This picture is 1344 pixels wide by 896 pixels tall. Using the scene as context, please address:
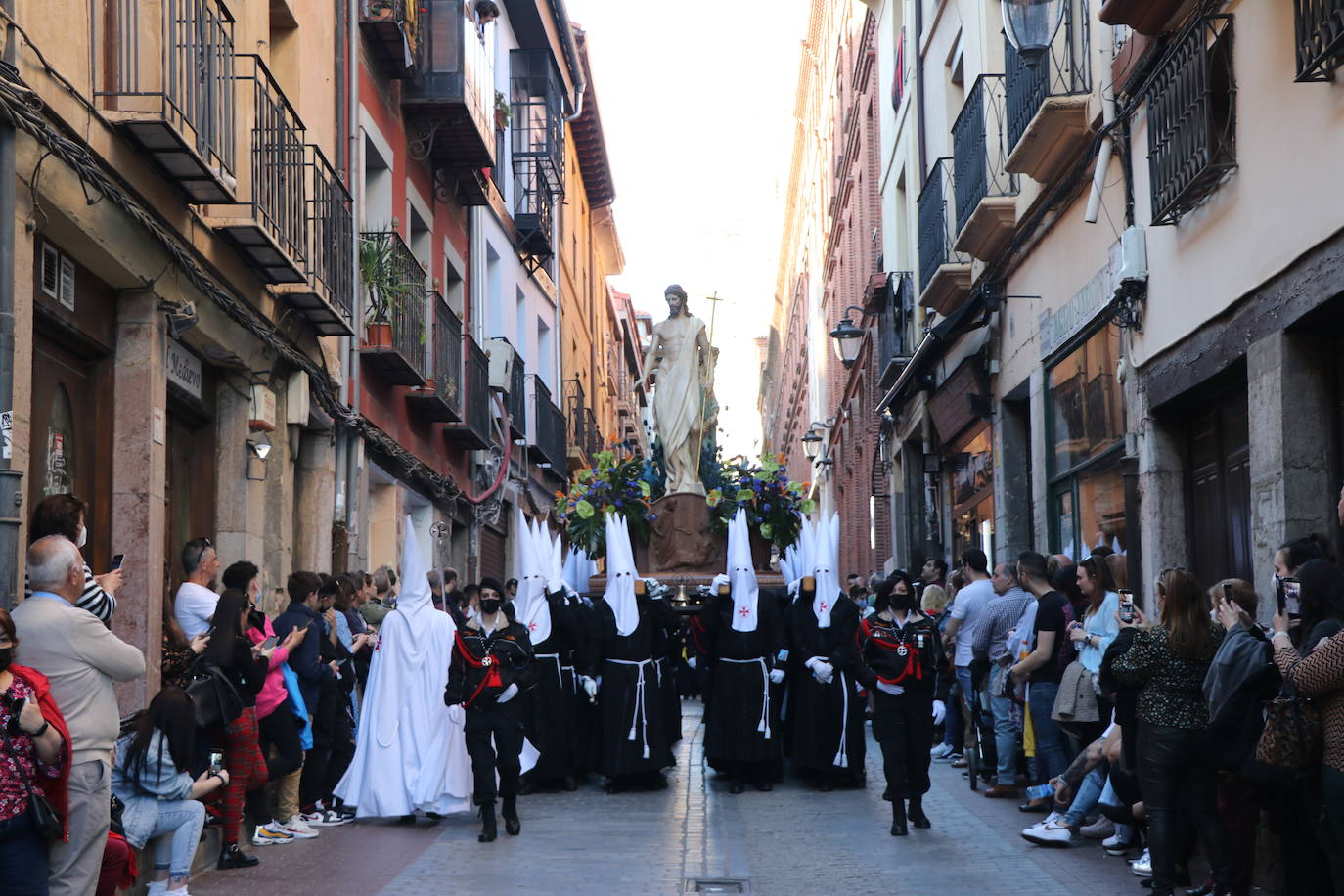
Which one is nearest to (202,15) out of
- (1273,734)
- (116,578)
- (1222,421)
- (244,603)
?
(244,603)

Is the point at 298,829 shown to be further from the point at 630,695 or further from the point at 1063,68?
the point at 1063,68

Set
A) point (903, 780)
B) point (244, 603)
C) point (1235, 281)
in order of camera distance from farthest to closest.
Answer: point (903, 780) < point (1235, 281) < point (244, 603)

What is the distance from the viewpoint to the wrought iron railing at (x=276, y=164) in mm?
11570

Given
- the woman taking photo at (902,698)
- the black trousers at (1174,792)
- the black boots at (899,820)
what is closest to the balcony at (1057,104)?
the woman taking photo at (902,698)

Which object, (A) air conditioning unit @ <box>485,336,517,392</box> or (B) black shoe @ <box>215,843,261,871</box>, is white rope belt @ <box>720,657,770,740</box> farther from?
(A) air conditioning unit @ <box>485,336,517,392</box>

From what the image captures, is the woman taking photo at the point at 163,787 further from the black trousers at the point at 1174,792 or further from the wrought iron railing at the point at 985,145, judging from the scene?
the wrought iron railing at the point at 985,145

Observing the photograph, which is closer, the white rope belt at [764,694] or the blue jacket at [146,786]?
the blue jacket at [146,786]

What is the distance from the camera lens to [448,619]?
1133cm

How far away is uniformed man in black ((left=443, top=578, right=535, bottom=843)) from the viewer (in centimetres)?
999

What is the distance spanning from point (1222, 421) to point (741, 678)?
4.17 meters

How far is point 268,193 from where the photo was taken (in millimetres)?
11977

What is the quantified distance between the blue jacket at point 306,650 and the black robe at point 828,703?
12.6 ft

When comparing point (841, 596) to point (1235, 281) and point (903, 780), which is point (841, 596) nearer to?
point (903, 780)

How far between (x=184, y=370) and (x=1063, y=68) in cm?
723
